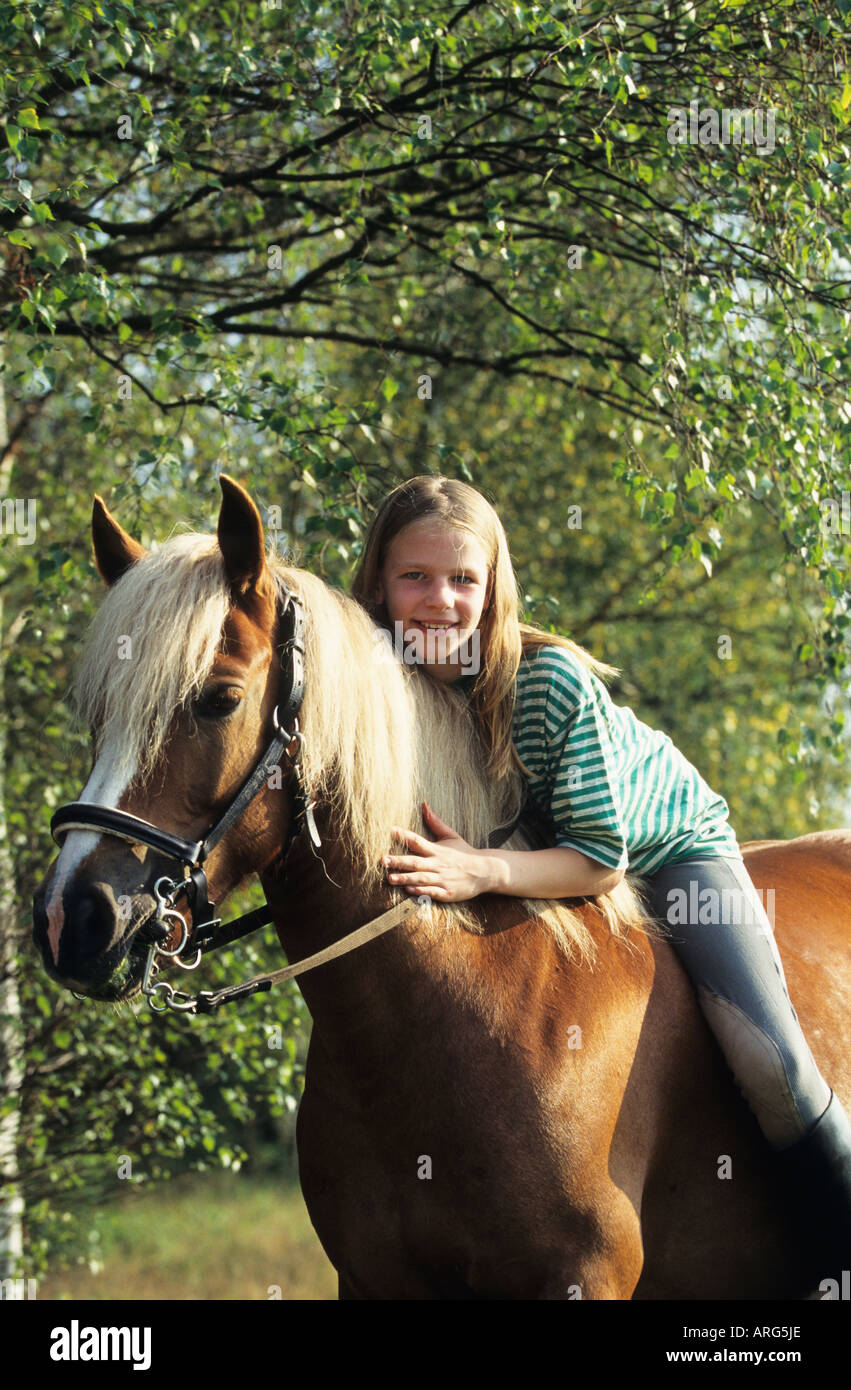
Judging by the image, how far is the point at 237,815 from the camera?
92.8 inches

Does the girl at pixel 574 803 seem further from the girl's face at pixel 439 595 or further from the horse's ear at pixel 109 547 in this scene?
the horse's ear at pixel 109 547

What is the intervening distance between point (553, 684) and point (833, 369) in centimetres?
235

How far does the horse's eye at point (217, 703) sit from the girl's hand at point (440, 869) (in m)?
0.50

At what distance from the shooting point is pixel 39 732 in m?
6.36

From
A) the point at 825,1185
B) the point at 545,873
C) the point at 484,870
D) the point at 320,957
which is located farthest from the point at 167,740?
the point at 825,1185

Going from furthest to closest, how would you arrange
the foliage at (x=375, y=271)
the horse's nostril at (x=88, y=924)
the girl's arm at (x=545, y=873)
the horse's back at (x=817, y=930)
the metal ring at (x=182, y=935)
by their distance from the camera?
A: 1. the foliage at (x=375, y=271)
2. the horse's back at (x=817, y=930)
3. the girl's arm at (x=545, y=873)
4. the metal ring at (x=182, y=935)
5. the horse's nostril at (x=88, y=924)

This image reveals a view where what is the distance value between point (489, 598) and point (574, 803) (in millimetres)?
591

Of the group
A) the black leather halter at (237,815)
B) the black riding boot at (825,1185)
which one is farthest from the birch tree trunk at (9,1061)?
the black riding boot at (825,1185)

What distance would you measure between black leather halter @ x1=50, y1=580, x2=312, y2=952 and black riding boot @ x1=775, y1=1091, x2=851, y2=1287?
146 centimetres

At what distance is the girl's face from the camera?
2836mm

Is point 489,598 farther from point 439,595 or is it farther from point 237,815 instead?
point 237,815

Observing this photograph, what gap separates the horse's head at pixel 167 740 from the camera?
2170 millimetres

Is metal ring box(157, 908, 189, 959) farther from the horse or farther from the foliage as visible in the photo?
the foliage

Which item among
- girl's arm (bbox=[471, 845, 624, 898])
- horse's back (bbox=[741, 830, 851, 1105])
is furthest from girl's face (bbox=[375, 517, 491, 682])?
horse's back (bbox=[741, 830, 851, 1105])
